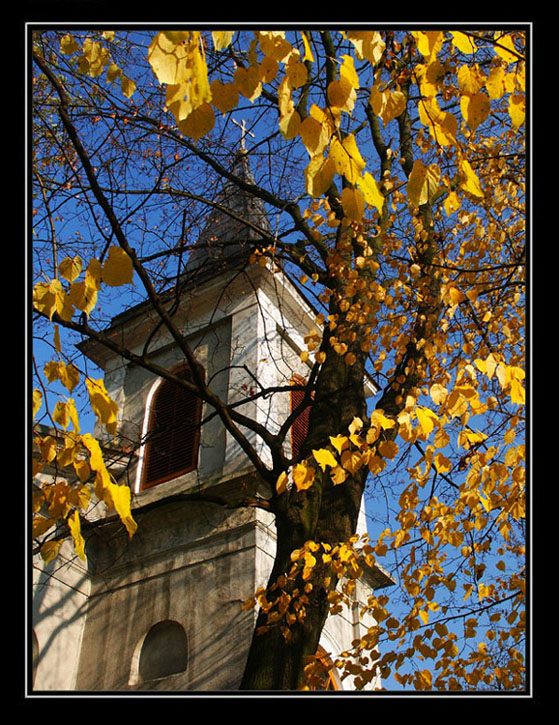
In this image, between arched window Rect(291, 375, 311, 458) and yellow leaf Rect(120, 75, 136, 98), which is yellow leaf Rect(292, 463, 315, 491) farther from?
arched window Rect(291, 375, 311, 458)

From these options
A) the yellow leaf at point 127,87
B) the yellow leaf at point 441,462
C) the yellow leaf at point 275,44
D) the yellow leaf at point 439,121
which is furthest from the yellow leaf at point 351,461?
the yellow leaf at point 127,87

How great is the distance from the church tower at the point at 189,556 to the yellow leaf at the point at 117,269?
5.25 meters

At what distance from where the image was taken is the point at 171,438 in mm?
12805

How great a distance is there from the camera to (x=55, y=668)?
1028 cm

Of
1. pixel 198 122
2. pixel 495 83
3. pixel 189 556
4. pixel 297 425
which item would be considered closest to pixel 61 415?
pixel 198 122

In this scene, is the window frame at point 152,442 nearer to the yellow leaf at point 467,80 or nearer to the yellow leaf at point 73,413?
the yellow leaf at point 73,413

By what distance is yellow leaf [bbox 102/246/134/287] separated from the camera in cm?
283

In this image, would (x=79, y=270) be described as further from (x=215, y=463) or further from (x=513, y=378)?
(x=215, y=463)

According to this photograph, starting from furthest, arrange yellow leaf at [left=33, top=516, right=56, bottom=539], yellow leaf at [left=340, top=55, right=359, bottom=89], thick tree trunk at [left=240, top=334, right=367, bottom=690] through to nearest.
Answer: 1. thick tree trunk at [left=240, top=334, right=367, bottom=690]
2. yellow leaf at [left=33, top=516, right=56, bottom=539]
3. yellow leaf at [left=340, top=55, right=359, bottom=89]

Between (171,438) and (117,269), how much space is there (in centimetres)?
1024

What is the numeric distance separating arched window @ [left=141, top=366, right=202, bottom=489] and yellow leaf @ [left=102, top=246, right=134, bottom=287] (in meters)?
8.81

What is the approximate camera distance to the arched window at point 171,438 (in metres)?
12.2

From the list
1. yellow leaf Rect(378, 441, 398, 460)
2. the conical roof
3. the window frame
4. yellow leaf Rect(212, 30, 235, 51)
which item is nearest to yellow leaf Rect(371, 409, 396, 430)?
yellow leaf Rect(378, 441, 398, 460)
